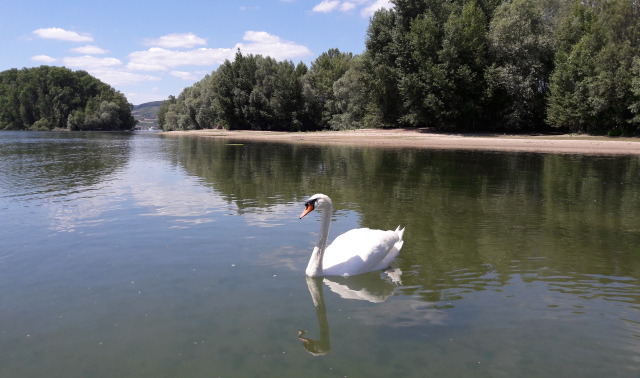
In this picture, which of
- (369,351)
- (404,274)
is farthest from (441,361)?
(404,274)

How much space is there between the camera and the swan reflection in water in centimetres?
640

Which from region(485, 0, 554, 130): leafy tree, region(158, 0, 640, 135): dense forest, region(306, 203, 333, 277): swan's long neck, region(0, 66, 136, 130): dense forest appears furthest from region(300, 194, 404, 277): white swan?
region(0, 66, 136, 130): dense forest

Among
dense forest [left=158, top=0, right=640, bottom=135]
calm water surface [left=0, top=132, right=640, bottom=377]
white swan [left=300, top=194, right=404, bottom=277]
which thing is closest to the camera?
calm water surface [left=0, top=132, right=640, bottom=377]

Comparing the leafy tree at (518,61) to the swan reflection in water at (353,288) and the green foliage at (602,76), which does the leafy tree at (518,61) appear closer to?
the green foliage at (602,76)

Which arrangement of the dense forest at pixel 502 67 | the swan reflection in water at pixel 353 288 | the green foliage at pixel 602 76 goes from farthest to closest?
the dense forest at pixel 502 67
the green foliage at pixel 602 76
the swan reflection in water at pixel 353 288

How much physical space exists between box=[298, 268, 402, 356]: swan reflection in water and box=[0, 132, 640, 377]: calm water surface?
0.04 m

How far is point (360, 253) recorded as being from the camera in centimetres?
809

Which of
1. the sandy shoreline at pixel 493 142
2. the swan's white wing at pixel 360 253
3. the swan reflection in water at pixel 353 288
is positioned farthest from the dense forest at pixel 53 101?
the swan reflection in water at pixel 353 288

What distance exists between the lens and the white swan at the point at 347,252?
25.8 feet

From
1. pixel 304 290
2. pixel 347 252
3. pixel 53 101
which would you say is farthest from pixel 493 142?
pixel 53 101

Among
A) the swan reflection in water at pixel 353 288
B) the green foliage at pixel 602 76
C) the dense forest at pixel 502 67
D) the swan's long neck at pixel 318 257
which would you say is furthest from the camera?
the dense forest at pixel 502 67

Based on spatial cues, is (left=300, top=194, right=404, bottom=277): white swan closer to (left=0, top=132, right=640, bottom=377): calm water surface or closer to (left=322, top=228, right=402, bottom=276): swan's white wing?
(left=322, top=228, right=402, bottom=276): swan's white wing

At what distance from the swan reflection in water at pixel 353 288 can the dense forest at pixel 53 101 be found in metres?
162

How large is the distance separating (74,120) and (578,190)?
16090 cm
